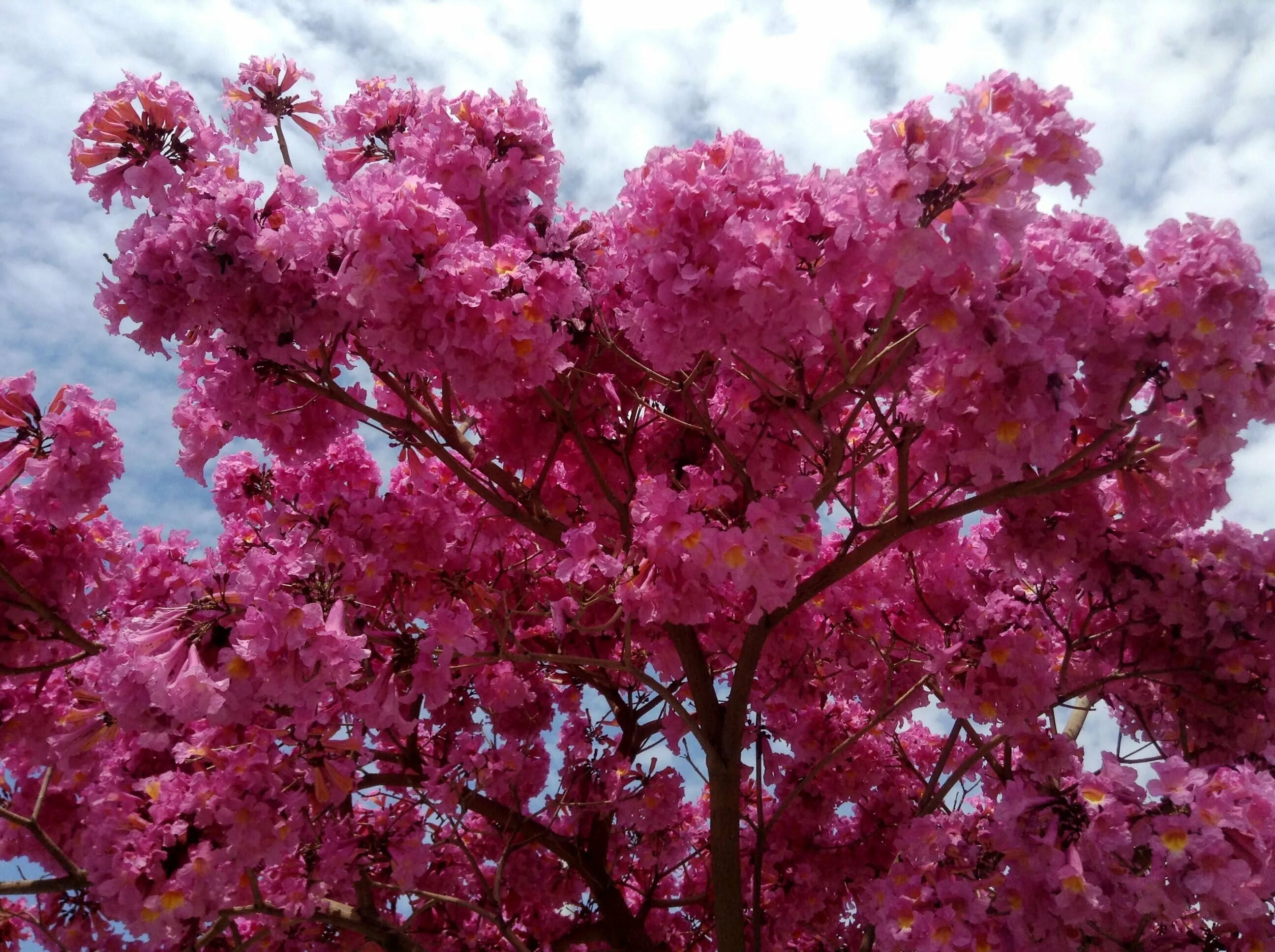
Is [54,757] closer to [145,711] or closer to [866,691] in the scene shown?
[145,711]

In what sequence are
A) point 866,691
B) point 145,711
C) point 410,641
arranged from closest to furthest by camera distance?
1. point 145,711
2. point 410,641
3. point 866,691

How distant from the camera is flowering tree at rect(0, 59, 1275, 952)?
3.63 meters

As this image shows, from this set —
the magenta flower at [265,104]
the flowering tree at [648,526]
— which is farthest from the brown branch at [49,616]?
the magenta flower at [265,104]

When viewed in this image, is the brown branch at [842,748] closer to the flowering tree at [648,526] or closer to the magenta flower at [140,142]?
the flowering tree at [648,526]

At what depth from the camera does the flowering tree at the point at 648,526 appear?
363cm

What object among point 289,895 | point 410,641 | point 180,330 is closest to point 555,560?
point 410,641

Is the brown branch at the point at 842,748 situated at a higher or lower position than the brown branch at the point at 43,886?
higher

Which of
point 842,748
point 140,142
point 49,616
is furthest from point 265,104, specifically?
point 842,748

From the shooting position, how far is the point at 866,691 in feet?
19.9

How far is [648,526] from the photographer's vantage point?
400 cm

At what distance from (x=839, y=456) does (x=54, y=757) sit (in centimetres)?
416

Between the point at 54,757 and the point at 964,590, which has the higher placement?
the point at 964,590

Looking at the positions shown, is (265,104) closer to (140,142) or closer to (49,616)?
(140,142)

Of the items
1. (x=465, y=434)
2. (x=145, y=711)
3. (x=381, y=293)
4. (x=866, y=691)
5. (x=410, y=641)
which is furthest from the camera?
(x=866, y=691)
